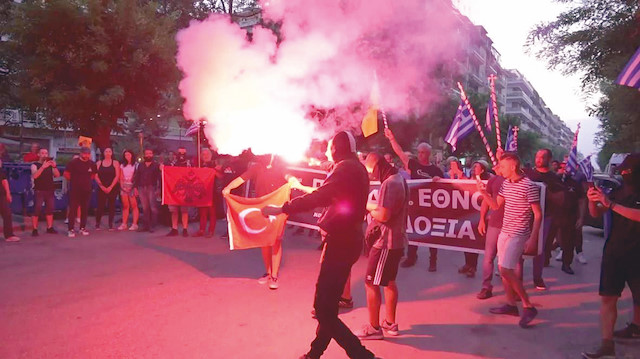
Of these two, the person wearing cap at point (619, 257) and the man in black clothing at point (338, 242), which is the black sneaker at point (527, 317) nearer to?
the person wearing cap at point (619, 257)

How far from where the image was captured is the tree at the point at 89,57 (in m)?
16.3

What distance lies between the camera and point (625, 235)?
4.75 meters

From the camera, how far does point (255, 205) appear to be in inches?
283

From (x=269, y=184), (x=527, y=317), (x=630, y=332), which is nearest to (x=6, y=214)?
(x=269, y=184)

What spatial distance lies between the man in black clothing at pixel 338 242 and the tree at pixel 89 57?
14617 mm

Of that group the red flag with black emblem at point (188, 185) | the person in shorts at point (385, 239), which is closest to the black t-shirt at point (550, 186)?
the person in shorts at point (385, 239)

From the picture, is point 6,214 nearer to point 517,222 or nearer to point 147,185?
point 147,185

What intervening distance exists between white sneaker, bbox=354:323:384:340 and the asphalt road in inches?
4.6

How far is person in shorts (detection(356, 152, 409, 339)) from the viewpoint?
486cm

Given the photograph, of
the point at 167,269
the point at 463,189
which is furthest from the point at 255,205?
the point at 463,189

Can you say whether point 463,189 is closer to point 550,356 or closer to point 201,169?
point 550,356

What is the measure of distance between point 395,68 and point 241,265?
7.23 metres

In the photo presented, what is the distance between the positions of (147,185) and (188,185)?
3.87ft

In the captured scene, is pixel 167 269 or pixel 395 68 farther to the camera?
pixel 395 68
